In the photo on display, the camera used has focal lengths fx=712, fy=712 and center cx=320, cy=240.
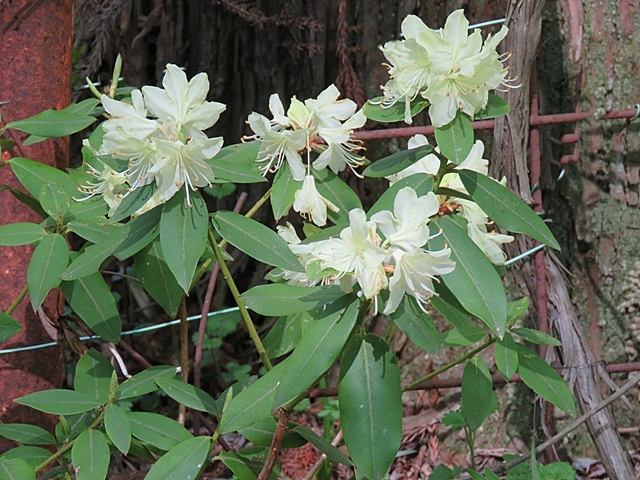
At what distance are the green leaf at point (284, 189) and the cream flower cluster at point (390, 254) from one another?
0.73 ft

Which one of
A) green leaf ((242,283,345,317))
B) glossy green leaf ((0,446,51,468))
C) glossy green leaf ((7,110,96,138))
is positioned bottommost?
glossy green leaf ((0,446,51,468))

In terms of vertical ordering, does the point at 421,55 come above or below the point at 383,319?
above

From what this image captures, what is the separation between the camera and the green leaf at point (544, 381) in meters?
1.05

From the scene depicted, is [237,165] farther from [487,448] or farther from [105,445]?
[487,448]

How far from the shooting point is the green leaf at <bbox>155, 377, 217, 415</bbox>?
105 centimetres

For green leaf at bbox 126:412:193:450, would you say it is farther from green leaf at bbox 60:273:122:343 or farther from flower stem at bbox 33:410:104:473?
green leaf at bbox 60:273:122:343

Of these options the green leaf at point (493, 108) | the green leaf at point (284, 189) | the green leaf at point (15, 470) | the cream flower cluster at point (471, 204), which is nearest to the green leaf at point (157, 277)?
the green leaf at point (284, 189)

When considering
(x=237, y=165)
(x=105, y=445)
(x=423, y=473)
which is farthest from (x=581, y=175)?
(x=105, y=445)

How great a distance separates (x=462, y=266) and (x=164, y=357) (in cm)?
196

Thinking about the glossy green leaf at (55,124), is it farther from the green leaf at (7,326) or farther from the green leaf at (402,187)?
the green leaf at (402,187)

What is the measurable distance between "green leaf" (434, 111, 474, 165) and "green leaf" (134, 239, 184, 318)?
0.46 m

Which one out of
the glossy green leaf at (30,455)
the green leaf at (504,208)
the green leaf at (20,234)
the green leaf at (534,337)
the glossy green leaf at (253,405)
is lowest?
the glossy green leaf at (30,455)

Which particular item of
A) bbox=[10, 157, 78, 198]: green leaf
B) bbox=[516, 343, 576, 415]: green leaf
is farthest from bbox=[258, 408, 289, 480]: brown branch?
bbox=[10, 157, 78, 198]: green leaf

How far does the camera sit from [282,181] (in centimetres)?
105
